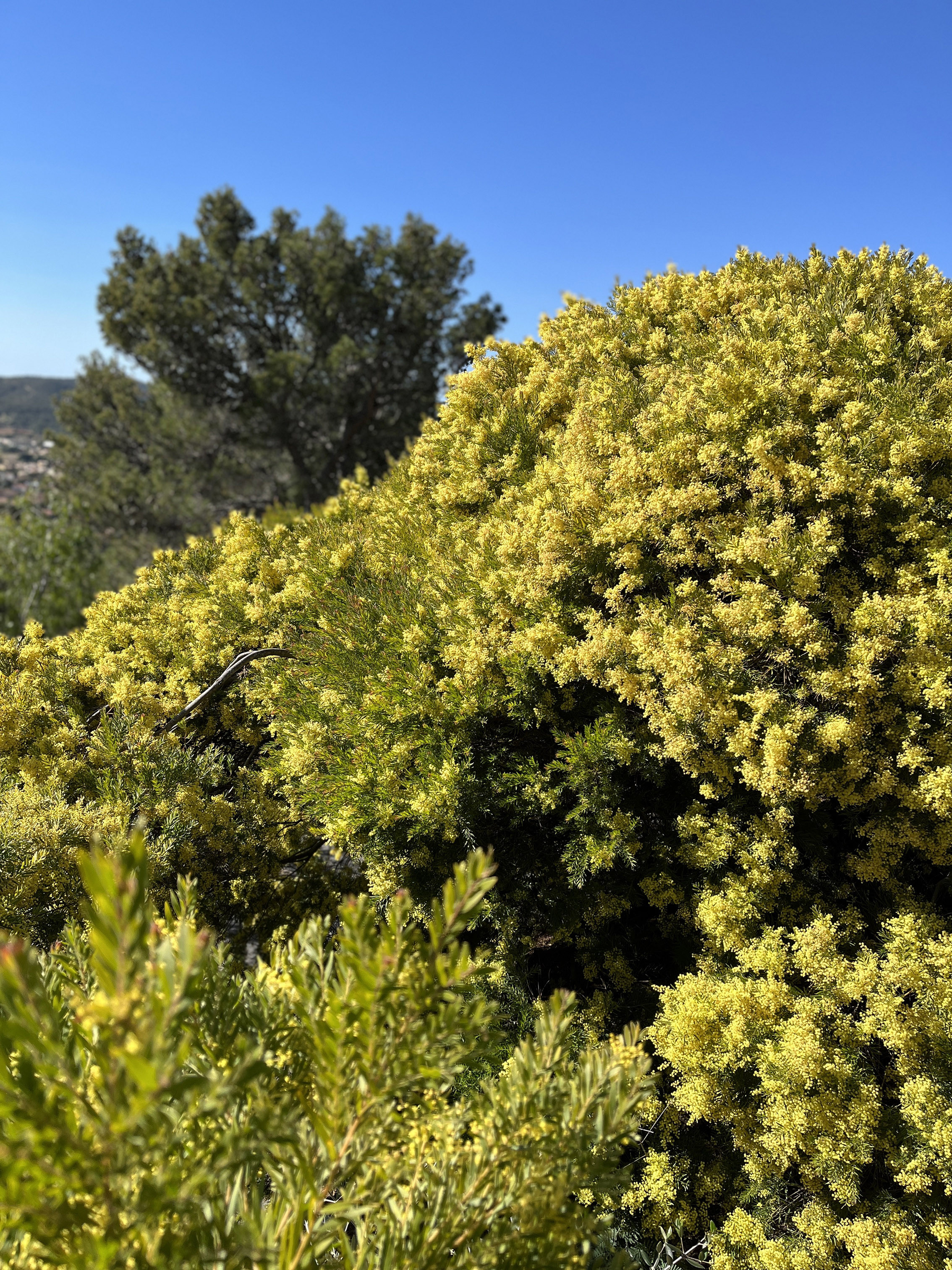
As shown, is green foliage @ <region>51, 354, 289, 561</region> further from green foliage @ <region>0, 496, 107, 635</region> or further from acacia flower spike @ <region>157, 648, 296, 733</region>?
acacia flower spike @ <region>157, 648, 296, 733</region>

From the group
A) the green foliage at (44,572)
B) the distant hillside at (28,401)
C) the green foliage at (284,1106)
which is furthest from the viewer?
the distant hillside at (28,401)

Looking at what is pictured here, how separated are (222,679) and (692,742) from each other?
3.61m

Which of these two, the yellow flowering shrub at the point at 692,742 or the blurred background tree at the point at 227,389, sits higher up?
the blurred background tree at the point at 227,389

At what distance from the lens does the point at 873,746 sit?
351 centimetres

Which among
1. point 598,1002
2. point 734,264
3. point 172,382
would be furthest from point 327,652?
point 172,382

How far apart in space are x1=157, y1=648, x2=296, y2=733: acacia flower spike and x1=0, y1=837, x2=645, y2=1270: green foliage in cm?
333

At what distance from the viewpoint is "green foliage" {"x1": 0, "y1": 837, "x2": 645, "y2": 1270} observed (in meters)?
1.14

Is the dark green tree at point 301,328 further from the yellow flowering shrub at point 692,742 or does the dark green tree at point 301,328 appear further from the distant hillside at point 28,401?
the distant hillside at point 28,401

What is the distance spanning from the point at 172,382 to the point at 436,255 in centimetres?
898

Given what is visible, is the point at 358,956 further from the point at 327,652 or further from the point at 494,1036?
the point at 327,652

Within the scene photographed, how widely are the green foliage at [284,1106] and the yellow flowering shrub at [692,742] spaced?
1878 mm

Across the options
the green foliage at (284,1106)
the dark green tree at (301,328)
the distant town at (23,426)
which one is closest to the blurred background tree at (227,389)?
the dark green tree at (301,328)

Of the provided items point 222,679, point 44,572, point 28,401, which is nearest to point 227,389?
point 44,572

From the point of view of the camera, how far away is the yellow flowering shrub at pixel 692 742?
3.23m
